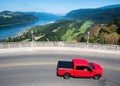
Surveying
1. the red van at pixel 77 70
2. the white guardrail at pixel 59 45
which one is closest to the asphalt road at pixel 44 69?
the red van at pixel 77 70

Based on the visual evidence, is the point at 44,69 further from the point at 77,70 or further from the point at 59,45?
the point at 59,45

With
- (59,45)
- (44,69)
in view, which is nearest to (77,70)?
(44,69)

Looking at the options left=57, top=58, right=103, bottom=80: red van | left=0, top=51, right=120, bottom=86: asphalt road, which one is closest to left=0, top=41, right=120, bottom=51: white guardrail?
left=0, top=51, right=120, bottom=86: asphalt road

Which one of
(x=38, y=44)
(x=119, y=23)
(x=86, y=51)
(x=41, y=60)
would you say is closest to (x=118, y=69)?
(x=86, y=51)

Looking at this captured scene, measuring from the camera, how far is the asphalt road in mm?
19906

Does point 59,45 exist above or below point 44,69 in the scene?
above

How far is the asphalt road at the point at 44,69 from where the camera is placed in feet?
65.3

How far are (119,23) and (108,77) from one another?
125ft

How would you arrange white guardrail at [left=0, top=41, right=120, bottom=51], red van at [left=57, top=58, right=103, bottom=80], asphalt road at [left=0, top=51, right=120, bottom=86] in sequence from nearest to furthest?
asphalt road at [left=0, top=51, right=120, bottom=86] < red van at [left=57, top=58, right=103, bottom=80] < white guardrail at [left=0, top=41, right=120, bottom=51]

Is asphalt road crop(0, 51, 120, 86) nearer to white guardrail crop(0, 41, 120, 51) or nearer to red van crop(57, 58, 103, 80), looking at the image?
red van crop(57, 58, 103, 80)

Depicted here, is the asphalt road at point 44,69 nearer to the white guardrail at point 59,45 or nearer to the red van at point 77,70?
the red van at point 77,70

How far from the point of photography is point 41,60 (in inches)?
998

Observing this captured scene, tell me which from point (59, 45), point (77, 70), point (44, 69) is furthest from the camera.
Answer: point (59, 45)

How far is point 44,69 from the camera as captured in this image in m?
22.6
